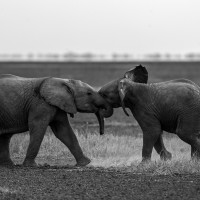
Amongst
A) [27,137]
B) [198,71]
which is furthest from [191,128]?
[198,71]

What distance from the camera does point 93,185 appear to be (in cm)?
1498

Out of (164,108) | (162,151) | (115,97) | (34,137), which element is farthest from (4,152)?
(164,108)

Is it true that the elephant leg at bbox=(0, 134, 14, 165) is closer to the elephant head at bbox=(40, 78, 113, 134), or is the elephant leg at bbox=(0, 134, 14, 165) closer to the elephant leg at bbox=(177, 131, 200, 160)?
the elephant head at bbox=(40, 78, 113, 134)

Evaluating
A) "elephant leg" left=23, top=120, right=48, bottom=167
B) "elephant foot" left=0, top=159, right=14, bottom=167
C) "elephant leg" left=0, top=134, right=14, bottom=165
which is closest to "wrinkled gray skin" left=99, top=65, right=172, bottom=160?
"elephant leg" left=23, top=120, right=48, bottom=167

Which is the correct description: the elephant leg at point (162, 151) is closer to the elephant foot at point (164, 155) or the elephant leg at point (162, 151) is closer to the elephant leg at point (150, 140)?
the elephant foot at point (164, 155)

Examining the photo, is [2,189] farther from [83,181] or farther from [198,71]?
[198,71]

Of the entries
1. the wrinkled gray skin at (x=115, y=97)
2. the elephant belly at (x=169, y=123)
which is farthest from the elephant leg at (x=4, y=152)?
the elephant belly at (x=169, y=123)

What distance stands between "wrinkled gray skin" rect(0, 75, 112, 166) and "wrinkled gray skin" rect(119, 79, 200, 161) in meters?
0.62

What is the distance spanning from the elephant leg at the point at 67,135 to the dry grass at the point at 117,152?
0.77ft

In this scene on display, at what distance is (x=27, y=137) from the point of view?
882 inches

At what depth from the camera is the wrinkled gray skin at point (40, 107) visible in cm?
1814

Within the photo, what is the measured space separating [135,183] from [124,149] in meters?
5.58

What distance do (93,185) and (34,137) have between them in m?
3.44

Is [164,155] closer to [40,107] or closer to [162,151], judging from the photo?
[162,151]
